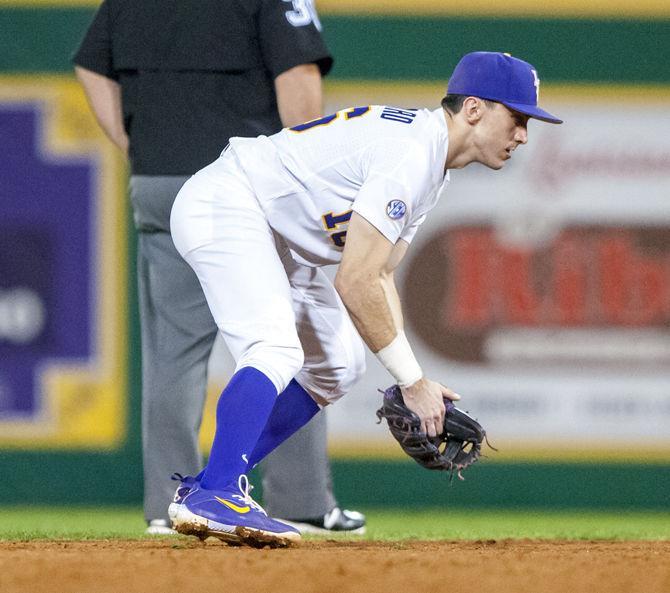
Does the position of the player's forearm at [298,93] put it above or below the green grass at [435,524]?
above

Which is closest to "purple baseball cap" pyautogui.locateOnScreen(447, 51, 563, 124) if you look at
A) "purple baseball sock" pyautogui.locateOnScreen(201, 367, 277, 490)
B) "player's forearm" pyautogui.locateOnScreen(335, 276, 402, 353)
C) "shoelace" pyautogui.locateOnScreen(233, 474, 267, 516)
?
"player's forearm" pyautogui.locateOnScreen(335, 276, 402, 353)

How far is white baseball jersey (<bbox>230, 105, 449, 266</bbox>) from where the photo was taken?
349 cm

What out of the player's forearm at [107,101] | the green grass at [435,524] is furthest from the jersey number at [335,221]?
the player's forearm at [107,101]

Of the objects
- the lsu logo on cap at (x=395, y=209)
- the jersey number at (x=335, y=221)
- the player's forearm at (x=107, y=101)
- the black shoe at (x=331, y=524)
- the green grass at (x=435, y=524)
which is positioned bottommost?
the green grass at (x=435, y=524)

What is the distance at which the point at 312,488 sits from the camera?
14.7 feet

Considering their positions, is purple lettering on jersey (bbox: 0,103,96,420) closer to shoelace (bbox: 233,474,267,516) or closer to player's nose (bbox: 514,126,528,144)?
shoelace (bbox: 233,474,267,516)

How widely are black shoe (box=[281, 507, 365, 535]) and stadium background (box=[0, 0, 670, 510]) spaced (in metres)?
1.27

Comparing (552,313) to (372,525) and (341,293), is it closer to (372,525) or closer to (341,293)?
(372,525)

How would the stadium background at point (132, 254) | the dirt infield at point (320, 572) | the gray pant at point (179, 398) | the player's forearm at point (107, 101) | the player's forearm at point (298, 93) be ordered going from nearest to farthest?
the dirt infield at point (320, 572) < the player's forearm at point (298, 93) < the gray pant at point (179, 398) < the player's forearm at point (107, 101) < the stadium background at point (132, 254)

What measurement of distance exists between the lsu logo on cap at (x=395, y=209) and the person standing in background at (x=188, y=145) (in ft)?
3.30

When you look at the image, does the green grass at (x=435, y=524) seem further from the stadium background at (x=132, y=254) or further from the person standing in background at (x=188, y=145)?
the person standing in background at (x=188, y=145)

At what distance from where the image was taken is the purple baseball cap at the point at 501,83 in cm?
359

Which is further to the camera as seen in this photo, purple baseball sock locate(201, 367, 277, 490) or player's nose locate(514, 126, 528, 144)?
player's nose locate(514, 126, 528, 144)

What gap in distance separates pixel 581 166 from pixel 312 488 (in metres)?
2.29
